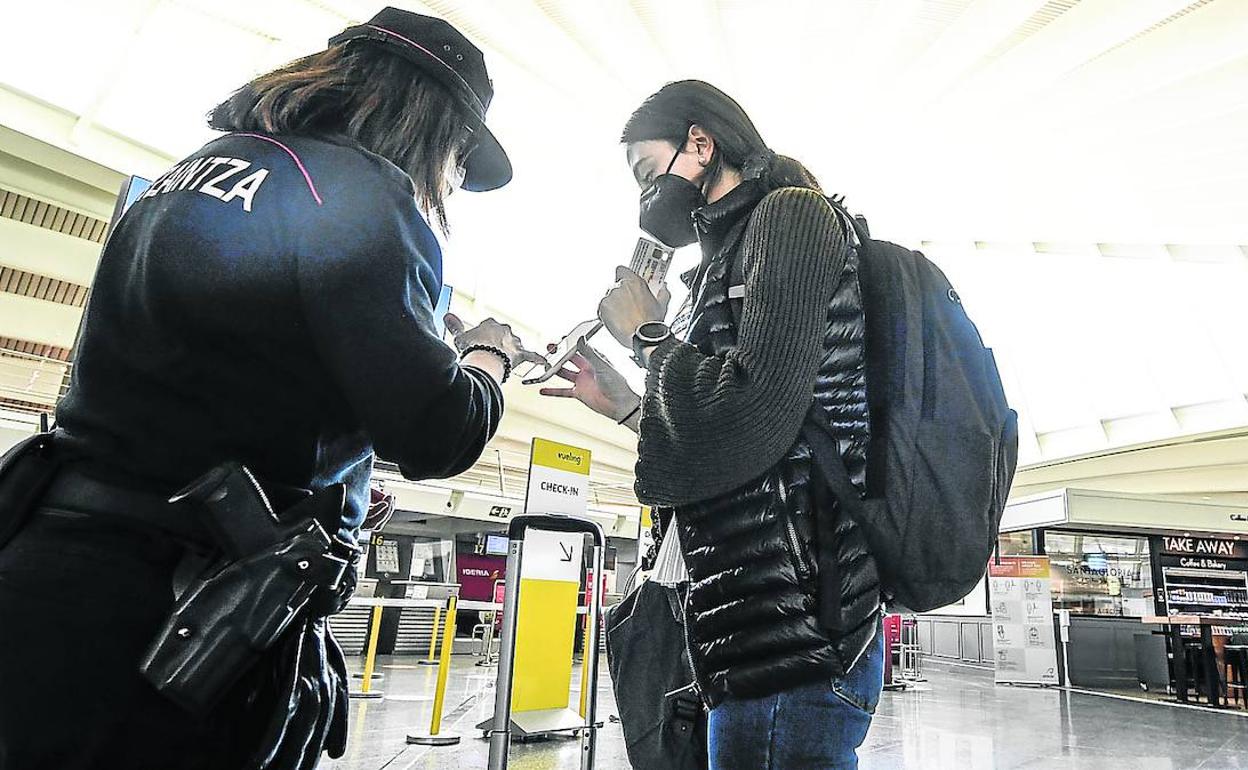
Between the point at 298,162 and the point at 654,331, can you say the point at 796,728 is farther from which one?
the point at 298,162

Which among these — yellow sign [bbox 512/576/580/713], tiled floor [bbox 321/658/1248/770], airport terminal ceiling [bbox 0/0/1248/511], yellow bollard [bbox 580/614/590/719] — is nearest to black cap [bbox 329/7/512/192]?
yellow bollard [bbox 580/614/590/719]

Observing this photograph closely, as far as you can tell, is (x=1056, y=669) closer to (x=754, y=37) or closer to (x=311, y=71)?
A: (x=754, y=37)

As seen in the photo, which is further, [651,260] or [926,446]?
[651,260]

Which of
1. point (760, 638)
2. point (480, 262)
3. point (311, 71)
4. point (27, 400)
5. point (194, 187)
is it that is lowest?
point (760, 638)

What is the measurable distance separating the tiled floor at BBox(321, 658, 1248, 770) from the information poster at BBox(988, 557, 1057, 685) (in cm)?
285

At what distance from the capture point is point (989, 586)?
535 inches

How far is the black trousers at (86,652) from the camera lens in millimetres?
795

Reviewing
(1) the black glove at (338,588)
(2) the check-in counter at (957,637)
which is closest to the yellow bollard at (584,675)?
(1) the black glove at (338,588)

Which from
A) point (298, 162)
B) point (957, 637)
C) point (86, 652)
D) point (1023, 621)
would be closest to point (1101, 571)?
point (957, 637)

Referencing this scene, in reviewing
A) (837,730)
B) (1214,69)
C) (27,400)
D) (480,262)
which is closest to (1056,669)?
(1214,69)

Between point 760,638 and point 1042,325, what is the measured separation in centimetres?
1570

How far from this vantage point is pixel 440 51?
121 cm

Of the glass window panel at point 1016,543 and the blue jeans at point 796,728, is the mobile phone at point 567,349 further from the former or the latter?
the glass window panel at point 1016,543

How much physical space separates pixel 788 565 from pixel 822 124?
8.91m
